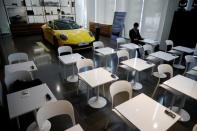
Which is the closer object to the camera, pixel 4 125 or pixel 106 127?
pixel 4 125

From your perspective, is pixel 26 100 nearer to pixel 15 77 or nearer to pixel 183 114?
pixel 15 77

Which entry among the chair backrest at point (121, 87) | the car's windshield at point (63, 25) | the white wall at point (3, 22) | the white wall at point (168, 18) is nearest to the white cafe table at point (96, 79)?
the chair backrest at point (121, 87)

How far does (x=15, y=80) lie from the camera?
240cm

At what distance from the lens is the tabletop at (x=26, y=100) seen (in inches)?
65.3

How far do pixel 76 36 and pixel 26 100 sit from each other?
392 cm

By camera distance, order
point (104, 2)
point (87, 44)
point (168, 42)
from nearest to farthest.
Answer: point (168, 42) < point (87, 44) < point (104, 2)

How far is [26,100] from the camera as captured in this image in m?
1.85

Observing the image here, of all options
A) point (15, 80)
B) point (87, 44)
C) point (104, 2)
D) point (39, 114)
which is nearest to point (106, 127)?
point (39, 114)

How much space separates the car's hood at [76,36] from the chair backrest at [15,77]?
9.44ft

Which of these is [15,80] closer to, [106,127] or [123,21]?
[106,127]

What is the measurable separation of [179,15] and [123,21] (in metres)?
2.80

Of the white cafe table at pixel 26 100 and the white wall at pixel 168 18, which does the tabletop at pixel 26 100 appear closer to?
the white cafe table at pixel 26 100

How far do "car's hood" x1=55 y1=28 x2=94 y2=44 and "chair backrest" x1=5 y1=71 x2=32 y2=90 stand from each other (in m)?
2.88

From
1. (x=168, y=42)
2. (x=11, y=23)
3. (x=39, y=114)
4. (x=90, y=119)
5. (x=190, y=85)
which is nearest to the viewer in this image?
(x=39, y=114)
